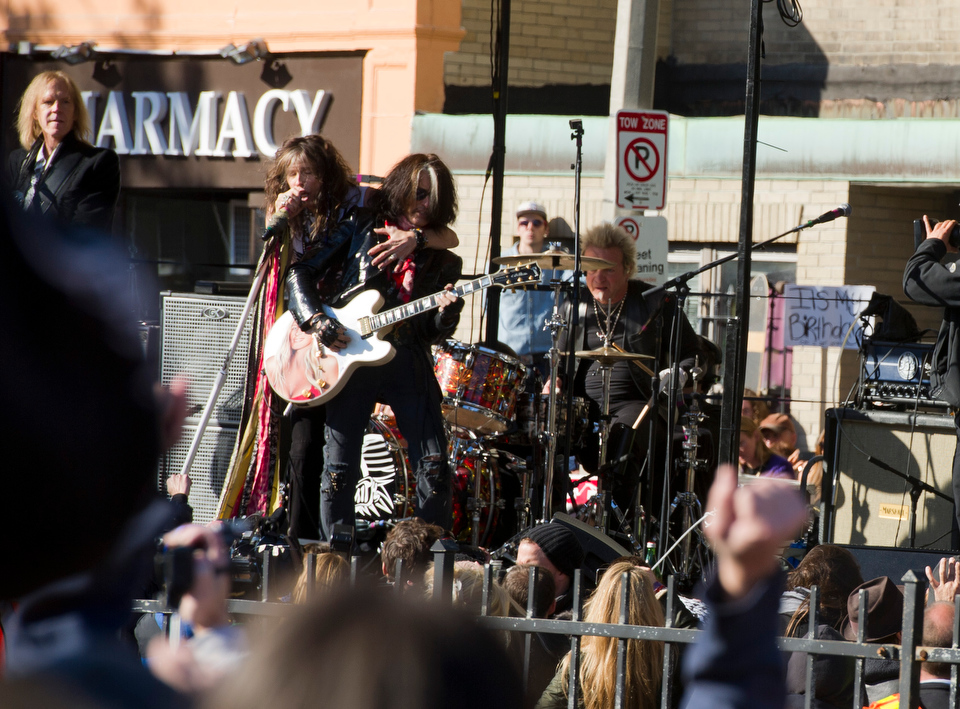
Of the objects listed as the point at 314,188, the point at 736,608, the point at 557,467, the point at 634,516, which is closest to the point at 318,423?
the point at 314,188

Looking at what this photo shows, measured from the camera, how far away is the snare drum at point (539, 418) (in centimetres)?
623

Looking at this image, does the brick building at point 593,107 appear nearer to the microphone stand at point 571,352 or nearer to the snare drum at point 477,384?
the snare drum at point 477,384

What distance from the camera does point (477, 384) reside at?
6.06m

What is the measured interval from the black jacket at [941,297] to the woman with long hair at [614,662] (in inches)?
100

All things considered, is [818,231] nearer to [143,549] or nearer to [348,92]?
[348,92]

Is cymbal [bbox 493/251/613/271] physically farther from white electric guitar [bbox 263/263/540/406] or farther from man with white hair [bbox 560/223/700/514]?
white electric guitar [bbox 263/263/540/406]

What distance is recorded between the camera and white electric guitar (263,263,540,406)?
495 cm

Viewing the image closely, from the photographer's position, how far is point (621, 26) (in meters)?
7.70

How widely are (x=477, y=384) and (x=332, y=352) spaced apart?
4.10 feet

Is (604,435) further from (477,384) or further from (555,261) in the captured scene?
(555,261)

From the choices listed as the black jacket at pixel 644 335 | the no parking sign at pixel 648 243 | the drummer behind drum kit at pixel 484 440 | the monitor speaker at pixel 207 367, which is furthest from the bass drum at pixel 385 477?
the no parking sign at pixel 648 243

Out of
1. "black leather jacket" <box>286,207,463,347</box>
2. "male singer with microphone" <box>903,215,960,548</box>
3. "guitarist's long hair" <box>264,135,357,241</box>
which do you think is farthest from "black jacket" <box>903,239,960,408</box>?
"guitarist's long hair" <box>264,135,357,241</box>

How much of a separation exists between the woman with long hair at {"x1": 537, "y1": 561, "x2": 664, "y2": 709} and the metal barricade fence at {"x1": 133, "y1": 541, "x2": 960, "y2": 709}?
17 centimetres

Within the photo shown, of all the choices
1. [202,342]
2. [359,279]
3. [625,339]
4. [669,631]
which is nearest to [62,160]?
[359,279]
